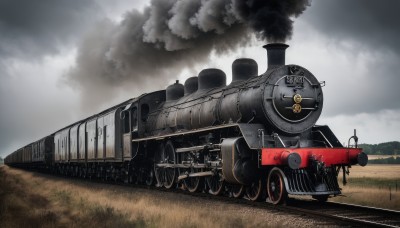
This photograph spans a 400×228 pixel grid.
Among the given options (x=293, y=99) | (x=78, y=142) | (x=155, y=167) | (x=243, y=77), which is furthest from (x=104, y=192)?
(x=78, y=142)

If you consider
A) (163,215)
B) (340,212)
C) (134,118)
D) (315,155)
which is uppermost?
(134,118)

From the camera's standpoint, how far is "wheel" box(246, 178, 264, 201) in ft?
34.6

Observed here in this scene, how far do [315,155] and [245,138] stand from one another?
1.57 metres

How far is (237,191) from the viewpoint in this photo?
11.5m

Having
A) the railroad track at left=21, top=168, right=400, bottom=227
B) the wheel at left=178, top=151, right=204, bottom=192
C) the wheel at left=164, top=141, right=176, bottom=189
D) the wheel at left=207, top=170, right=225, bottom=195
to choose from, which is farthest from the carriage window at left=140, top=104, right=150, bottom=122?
the railroad track at left=21, top=168, right=400, bottom=227

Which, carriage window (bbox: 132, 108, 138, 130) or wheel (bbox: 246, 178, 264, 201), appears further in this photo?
carriage window (bbox: 132, 108, 138, 130)

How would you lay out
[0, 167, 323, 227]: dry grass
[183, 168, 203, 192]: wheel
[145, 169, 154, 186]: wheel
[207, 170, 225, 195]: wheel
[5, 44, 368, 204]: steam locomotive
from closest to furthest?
[0, 167, 323, 227]: dry grass
[5, 44, 368, 204]: steam locomotive
[207, 170, 225, 195]: wheel
[183, 168, 203, 192]: wheel
[145, 169, 154, 186]: wheel

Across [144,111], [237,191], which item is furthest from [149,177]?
[237,191]

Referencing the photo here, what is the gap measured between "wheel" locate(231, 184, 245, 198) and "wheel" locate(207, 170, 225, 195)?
30 cm

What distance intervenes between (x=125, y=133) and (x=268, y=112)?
8600 millimetres

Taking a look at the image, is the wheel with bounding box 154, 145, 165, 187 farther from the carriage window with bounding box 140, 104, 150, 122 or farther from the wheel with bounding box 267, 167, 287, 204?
the wheel with bounding box 267, 167, 287, 204

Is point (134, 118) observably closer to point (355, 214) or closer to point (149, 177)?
point (149, 177)

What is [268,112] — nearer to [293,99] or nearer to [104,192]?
[293,99]

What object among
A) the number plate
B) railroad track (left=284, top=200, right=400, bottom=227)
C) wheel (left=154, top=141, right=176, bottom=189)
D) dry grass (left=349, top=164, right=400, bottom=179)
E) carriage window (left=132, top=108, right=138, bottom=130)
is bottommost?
dry grass (left=349, top=164, right=400, bottom=179)
